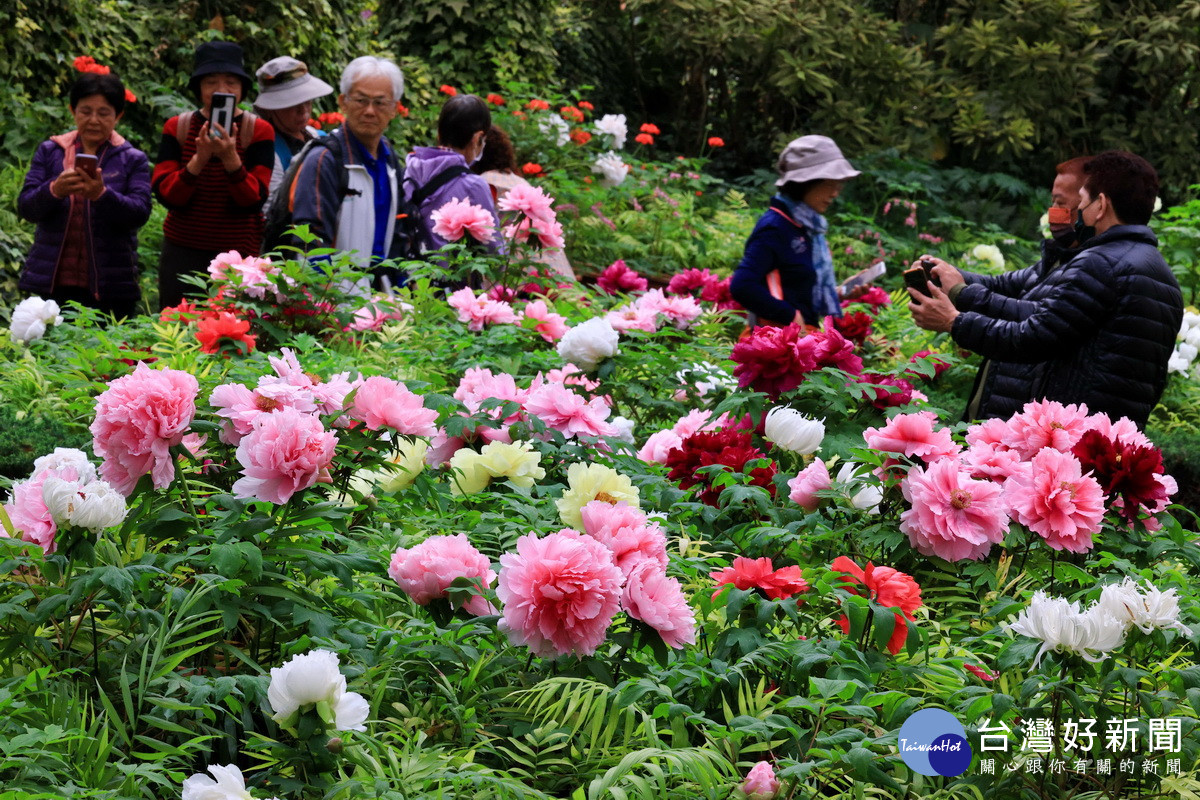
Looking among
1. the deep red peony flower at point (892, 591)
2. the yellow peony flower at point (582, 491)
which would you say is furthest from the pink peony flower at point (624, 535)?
the deep red peony flower at point (892, 591)

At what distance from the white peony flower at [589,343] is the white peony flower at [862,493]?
0.89 m

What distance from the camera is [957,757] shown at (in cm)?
178

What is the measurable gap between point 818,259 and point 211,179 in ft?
8.95

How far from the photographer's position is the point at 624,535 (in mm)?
1811

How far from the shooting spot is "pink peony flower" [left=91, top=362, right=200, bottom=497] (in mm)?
1795

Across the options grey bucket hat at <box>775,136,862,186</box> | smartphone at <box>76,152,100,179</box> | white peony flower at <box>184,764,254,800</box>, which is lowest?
white peony flower at <box>184,764,254,800</box>

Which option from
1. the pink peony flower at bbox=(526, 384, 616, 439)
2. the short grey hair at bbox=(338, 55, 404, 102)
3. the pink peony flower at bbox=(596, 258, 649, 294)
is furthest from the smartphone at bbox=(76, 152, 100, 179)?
the pink peony flower at bbox=(526, 384, 616, 439)

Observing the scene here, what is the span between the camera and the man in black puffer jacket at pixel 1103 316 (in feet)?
11.7

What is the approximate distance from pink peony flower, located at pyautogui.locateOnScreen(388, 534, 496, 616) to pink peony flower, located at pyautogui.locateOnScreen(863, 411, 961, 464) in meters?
0.91

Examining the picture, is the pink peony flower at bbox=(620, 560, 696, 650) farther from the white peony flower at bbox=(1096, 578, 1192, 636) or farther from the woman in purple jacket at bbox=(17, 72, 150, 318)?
the woman in purple jacket at bbox=(17, 72, 150, 318)

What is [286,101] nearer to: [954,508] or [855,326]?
[855,326]

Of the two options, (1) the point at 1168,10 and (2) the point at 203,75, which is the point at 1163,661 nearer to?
(2) the point at 203,75

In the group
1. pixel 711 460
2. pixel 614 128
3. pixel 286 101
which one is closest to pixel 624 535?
pixel 711 460

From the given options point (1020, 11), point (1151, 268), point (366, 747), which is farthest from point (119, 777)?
point (1020, 11)
